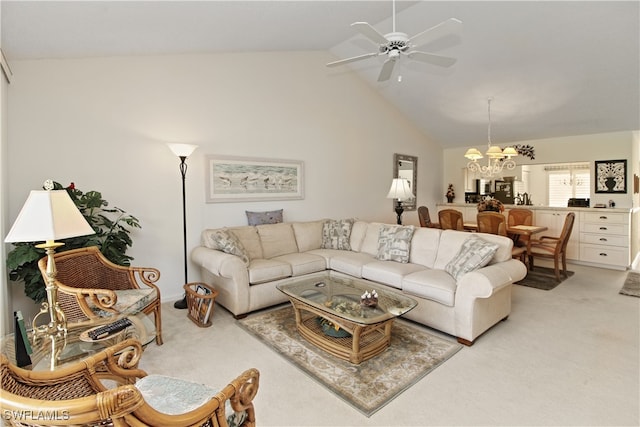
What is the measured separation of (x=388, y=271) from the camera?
354 centimetres

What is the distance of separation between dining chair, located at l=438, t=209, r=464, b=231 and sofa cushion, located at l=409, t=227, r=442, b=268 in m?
1.54

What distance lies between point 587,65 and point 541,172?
378cm

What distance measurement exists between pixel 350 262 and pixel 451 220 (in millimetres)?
2200

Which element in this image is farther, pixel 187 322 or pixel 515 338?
pixel 187 322

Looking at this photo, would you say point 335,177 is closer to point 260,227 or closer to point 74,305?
point 260,227

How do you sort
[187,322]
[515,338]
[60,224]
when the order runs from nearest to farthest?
[60,224] < [515,338] < [187,322]

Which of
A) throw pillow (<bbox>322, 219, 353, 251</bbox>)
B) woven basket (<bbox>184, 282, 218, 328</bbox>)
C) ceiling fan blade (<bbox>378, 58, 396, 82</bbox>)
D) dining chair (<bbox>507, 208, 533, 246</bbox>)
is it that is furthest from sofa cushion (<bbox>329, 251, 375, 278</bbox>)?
dining chair (<bbox>507, 208, 533, 246</bbox>)

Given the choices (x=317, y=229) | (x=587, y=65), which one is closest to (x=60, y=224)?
(x=317, y=229)

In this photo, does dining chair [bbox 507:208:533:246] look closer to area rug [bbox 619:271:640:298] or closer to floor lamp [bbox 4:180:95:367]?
area rug [bbox 619:271:640:298]

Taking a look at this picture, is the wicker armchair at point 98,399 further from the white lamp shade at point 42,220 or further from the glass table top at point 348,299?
the glass table top at point 348,299

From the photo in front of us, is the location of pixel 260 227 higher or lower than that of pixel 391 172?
lower

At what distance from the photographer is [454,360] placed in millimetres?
2613

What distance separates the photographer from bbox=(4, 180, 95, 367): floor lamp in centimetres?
180

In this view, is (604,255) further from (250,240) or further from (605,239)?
(250,240)
